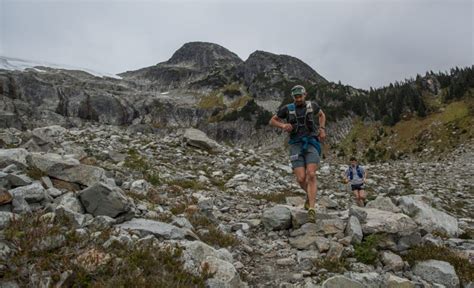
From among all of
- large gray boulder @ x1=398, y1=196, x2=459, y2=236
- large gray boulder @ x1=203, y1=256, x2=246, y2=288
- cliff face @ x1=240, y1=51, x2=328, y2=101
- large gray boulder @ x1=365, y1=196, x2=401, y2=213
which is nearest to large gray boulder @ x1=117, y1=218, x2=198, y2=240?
large gray boulder @ x1=203, y1=256, x2=246, y2=288

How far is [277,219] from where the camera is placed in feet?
24.1

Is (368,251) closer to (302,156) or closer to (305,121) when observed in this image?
(302,156)

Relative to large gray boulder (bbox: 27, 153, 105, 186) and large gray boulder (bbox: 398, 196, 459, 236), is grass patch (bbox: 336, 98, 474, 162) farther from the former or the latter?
large gray boulder (bbox: 27, 153, 105, 186)

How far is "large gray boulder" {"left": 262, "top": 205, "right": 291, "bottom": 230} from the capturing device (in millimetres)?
7293

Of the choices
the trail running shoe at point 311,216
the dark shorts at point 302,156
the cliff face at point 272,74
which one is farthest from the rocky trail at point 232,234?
the cliff face at point 272,74

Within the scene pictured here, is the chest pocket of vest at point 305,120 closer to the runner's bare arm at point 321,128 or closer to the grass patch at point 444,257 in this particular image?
the runner's bare arm at point 321,128

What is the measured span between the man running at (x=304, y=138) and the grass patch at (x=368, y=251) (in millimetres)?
1702

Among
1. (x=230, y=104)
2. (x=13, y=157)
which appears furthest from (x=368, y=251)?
(x=230, y=104)

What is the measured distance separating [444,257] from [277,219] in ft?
10.3

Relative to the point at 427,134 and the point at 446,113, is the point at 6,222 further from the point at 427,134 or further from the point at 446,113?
the point at 446,113

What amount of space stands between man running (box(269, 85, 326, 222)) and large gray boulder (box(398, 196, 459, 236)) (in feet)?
8.54

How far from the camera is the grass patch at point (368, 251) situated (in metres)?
5.45

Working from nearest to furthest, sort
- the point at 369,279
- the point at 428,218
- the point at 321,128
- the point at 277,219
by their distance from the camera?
the point at 369,279
the point at 277,219
the point at 321,128
the point at 428,218

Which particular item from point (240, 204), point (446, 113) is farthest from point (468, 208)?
point (446, 113)
